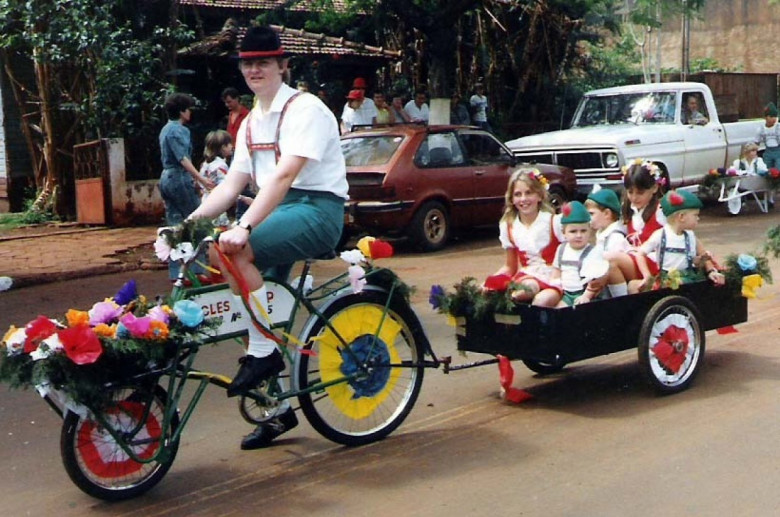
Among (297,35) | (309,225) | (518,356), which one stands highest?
(297,35)

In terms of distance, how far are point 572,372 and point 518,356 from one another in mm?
1144

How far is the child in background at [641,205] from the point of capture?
708cm

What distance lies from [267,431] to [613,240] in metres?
2.55

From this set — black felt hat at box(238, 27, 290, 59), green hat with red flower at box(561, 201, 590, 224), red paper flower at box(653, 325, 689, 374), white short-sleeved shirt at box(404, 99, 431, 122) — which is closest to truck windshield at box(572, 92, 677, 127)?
white short-sleeved shirt at box(404, 99, 431, 122)

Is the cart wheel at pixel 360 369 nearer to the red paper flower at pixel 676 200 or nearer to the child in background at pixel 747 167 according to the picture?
the red paper flower at pixel 676 200

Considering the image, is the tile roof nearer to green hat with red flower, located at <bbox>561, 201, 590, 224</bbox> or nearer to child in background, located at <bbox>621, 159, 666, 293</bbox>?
child in background, located at <bbox>621, 159, 666, 293</bbox>

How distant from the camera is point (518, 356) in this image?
243 inches

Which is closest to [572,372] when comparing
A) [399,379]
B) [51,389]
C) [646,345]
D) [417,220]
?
[646,345]

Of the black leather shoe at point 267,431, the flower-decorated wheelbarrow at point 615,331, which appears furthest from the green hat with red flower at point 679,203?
the black leather shoe at point 267,431

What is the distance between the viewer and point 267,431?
5723mm

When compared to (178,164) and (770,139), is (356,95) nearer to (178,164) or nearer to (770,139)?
(770,139)

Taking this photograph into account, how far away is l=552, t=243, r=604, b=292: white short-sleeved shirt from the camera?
6.27m

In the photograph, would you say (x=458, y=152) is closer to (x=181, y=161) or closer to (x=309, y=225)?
(x=181, y=161)

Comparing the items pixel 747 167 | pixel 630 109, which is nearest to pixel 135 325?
pixel 630 109
